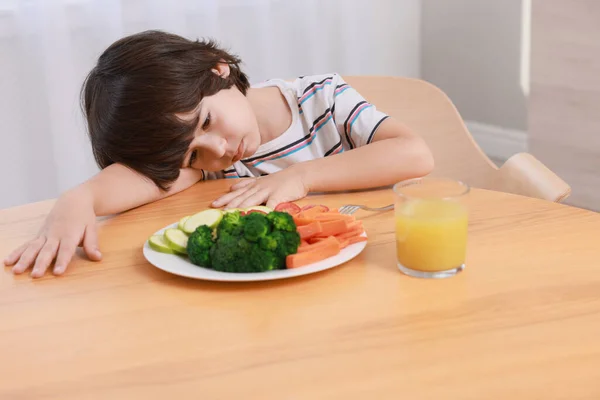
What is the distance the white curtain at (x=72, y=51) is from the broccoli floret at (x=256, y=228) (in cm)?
184

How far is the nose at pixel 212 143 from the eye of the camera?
141 cm

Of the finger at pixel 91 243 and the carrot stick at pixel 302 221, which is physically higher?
the carrot stick at pixel 302 221

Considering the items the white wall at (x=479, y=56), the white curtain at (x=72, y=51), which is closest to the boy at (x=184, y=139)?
the white curtain at (x=72, y=51)

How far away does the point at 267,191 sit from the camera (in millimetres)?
→ 1308

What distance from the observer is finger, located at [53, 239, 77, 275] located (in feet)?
3.37

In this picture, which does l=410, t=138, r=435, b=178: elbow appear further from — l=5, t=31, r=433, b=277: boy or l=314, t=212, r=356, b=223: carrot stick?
l=314, t=212, r=356, b=223: carrot stick

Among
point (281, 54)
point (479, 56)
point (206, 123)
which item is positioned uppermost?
point (206, 123)

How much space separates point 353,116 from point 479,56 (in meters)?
2.17

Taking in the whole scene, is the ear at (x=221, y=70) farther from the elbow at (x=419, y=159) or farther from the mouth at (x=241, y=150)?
the elbow at (x=419, y=159)

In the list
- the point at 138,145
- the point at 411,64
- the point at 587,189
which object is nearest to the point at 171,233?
the point at 138,145

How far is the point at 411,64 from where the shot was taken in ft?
11.4

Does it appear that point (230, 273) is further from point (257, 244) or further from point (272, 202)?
point (272, 202)

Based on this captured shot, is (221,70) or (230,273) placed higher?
(221,70)

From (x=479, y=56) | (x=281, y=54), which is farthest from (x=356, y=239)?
(x=479, y=56)
